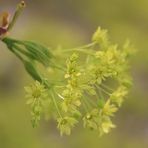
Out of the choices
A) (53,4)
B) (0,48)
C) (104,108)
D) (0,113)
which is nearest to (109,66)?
(104,108)

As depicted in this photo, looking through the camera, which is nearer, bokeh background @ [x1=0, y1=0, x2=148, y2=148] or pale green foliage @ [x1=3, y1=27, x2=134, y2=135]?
pale green foliage @ [x1=3, y1=27, x2=134, y2=135]

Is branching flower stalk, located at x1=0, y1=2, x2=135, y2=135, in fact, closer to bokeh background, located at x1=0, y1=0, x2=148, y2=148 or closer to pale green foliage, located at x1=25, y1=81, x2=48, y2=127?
pale green foliage, located at x1=25, y1=81, x2=48, y2=127

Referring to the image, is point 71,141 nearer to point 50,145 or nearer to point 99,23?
point 50,145

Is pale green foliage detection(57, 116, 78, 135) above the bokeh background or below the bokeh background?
below

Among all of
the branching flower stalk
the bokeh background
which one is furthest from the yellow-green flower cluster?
the bokeh background

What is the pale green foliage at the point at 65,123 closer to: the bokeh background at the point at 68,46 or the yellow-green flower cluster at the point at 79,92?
the yellow-green flower cluster at the point at 79,92

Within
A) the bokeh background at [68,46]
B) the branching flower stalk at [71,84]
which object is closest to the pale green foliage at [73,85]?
the branching flower stalk at [71,84]

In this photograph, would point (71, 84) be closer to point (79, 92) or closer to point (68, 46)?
point (79, 92)

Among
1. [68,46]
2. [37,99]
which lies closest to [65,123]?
[37,99]
